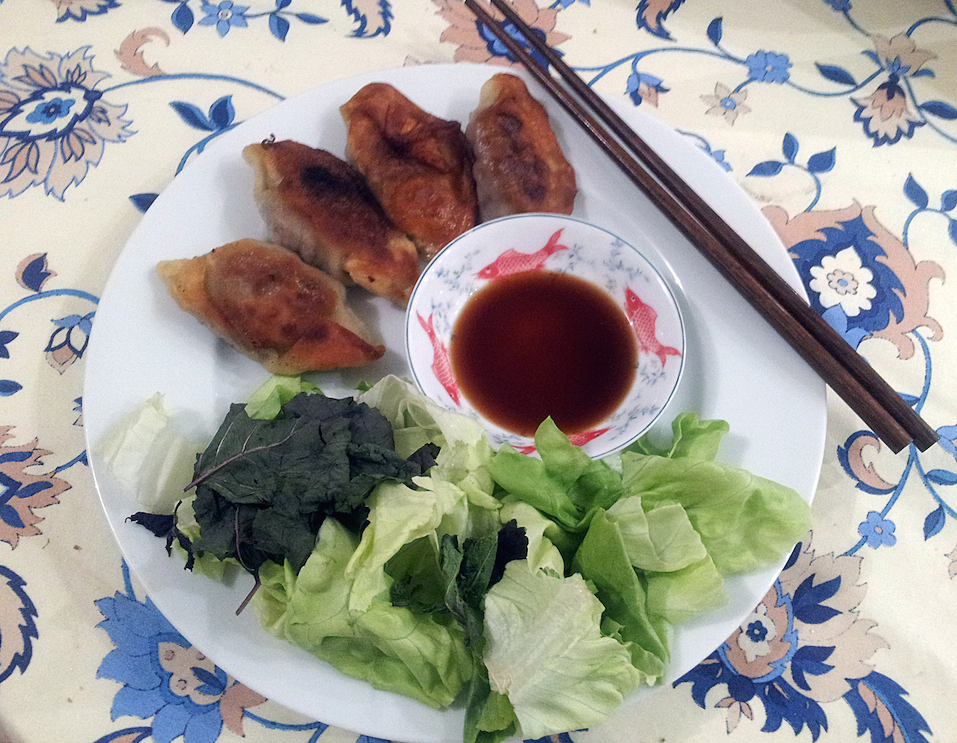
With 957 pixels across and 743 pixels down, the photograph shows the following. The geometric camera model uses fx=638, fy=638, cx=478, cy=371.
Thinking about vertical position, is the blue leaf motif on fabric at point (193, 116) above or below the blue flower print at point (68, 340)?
above

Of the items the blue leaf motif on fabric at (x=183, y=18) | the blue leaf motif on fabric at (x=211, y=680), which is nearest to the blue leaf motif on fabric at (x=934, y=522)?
the blue leaf motif on fabric at (x=211, y=680)

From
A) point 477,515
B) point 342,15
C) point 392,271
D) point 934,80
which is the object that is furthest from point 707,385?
point 342,15

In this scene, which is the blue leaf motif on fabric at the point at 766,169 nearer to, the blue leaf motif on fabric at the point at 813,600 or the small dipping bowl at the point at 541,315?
the small dipping bowl at the point at 541,315

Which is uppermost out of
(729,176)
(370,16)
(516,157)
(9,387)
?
(370,16)

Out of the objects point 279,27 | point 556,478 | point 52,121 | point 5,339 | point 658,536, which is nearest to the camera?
point 658,536

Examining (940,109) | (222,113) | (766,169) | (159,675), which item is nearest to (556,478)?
(159,675)

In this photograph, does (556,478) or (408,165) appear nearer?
(556,478)

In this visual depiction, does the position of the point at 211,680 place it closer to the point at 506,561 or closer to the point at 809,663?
the point at 506,561

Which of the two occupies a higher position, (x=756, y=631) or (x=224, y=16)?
(x=224, y=16)
